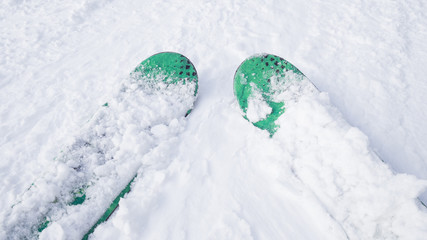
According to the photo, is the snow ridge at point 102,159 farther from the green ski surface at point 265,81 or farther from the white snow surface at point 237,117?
the green ski surface at point 265,81

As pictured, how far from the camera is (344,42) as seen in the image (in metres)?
2.27

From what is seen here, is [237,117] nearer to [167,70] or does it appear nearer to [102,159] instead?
[167,70]

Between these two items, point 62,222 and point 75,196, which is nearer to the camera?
point 62,222

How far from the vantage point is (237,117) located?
176 cm

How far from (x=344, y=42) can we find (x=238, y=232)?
1987mm

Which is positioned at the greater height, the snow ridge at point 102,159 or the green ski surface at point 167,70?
the green ski surface at point 167,70

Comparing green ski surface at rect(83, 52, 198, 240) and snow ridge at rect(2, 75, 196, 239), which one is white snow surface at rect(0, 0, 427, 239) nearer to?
snow ridge at rect(2, 75, 196, 239)

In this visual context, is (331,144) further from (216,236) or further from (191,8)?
(191,8)

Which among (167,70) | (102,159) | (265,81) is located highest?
(265,81)

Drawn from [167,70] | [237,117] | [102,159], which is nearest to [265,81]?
[237,117]

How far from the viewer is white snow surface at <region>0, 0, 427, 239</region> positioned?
1260mm

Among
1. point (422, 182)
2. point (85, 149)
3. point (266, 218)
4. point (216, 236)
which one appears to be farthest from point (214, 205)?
point (422, 182)

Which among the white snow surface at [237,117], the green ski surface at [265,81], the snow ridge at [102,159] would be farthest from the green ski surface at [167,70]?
the green ski surface at [265,81]

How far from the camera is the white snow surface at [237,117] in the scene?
126 cm
